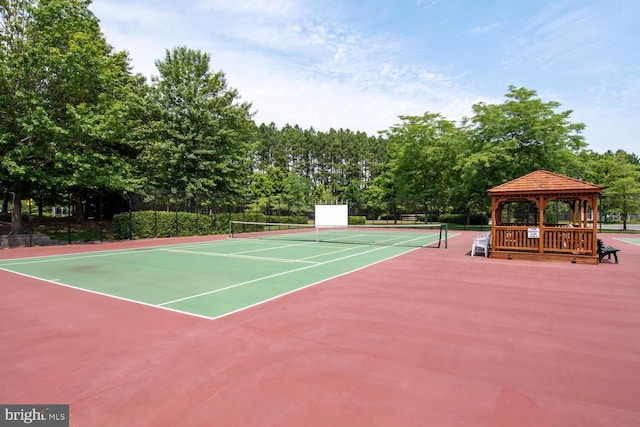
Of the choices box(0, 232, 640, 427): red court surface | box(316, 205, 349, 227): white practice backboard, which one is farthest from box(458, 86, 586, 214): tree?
box(0, 232, 640, 427): red court surface

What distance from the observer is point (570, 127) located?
93.8 ft

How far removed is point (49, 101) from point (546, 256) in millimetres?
22960

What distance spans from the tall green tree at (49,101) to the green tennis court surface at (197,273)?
18.9 feet

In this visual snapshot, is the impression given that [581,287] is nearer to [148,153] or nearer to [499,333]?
[499,333]

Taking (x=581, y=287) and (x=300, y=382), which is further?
(x=581, y=287)

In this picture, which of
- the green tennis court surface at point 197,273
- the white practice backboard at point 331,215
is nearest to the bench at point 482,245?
the green tennis court surface at point 197,273

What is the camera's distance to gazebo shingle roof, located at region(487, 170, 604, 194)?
1181 cm

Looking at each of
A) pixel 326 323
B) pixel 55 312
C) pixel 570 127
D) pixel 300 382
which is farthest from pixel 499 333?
pixel 570 127

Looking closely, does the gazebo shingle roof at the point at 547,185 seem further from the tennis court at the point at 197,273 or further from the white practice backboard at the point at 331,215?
the white practice backboard at the point at 331,215

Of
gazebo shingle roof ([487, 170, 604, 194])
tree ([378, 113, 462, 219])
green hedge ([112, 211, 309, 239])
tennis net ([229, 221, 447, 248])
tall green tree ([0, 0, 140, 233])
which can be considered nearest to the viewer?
gazebo shingle roof ([487, 170, 604, 194])

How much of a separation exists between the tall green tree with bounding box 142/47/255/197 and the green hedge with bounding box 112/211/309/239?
218 cm

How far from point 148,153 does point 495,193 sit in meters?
23.5

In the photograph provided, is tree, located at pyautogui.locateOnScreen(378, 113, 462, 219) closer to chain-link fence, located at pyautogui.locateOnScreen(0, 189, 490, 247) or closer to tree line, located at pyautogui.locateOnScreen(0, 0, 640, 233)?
tree line, located at pyautogui.locateOnScreen(0, 0, 640, 233)

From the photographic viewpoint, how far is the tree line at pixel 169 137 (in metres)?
16.5
